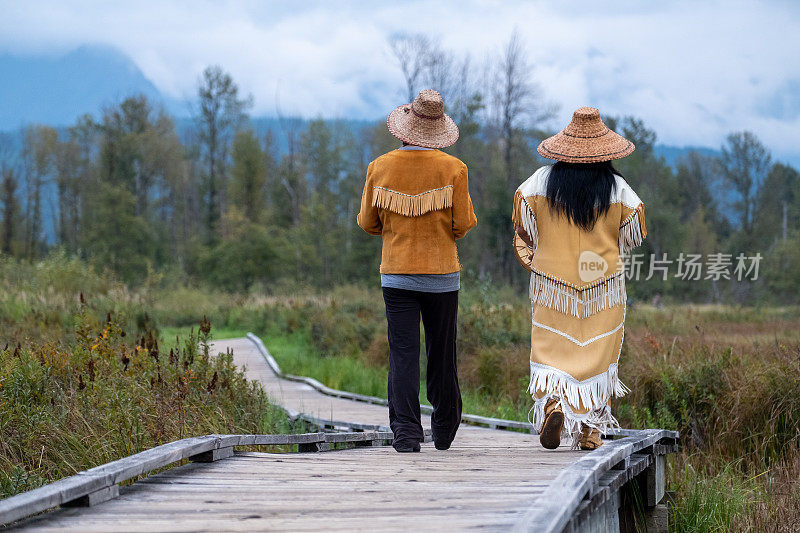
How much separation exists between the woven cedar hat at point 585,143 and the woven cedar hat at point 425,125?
24.0 inches

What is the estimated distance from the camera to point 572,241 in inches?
203

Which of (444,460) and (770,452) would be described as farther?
(770,452)

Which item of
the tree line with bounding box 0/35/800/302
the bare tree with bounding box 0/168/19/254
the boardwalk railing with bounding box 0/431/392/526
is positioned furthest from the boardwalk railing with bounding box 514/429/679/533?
the bare tree with bounding box 0/168/19/254

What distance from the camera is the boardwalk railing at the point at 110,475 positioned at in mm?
2928

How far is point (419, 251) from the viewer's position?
5.02m

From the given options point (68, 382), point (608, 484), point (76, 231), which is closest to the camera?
point (608, 484)

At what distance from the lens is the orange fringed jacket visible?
16.5ft

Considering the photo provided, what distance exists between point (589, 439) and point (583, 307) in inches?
31.6

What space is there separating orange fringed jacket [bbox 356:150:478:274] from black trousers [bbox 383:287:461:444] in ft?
0.65

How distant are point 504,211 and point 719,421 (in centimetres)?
3091

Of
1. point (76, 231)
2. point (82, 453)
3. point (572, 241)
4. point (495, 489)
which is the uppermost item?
point (572, 241)

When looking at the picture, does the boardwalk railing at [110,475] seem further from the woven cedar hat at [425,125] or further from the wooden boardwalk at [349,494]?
the woven cedar hat at [425,125]

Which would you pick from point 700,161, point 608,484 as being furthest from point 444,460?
point 700,161

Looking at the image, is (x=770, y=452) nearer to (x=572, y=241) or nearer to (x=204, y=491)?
(x=572, y=241)
